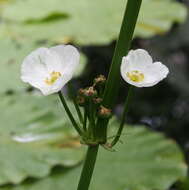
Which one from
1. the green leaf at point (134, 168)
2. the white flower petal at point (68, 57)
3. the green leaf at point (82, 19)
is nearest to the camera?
the white flower petal at point (68, 57)

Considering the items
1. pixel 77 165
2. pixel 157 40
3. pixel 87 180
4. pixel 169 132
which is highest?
pixel 87 180

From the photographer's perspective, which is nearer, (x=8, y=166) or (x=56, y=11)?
(x=8, y=166)

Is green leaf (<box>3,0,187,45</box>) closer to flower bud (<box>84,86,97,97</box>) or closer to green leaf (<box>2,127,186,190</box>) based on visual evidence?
green leaf (<box>2,127,186,190</box>)

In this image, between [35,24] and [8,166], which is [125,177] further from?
[35,24]

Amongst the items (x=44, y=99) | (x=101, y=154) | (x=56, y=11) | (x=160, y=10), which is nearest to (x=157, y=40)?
(x=160, y=10)

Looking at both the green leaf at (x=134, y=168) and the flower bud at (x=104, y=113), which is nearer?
the flower bud at (x=104, y=113)

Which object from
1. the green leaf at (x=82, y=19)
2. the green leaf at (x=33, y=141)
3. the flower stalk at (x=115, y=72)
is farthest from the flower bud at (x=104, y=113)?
the green leaf at (x=82, y=19)

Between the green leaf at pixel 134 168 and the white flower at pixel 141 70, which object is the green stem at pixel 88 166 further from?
the green leaf at pixel 134 168
